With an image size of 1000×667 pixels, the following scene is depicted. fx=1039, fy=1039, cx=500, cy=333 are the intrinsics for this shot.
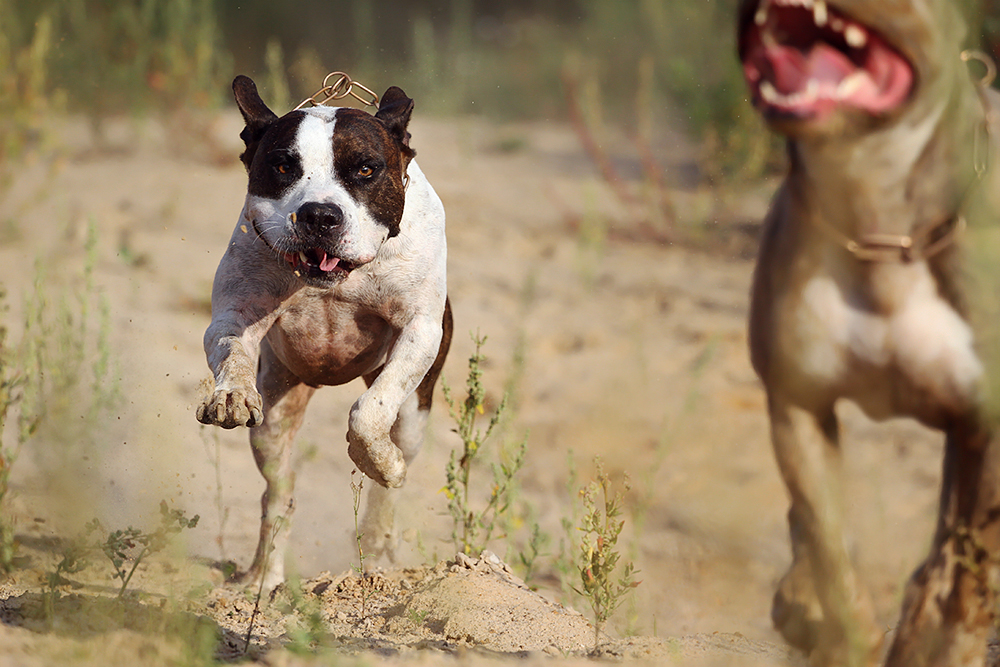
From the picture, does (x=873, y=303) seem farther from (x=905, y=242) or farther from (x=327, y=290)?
(x=327, y=290)

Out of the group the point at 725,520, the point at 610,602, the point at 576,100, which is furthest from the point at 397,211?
the point at 576,100

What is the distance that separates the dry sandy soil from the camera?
313cm

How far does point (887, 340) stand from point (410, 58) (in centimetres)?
1327

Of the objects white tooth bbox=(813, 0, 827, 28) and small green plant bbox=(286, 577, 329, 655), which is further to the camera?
small green plant bbox=(286, 577, 329, 655)

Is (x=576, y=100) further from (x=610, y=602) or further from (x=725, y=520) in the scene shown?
(x=610, y=602)

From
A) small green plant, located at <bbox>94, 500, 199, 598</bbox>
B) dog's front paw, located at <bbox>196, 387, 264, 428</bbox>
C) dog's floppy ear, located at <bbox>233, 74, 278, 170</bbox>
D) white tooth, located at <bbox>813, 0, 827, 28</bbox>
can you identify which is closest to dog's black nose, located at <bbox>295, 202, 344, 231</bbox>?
dog's floppy ear, located at <bbox>233, 74, 278, 170</bbox>

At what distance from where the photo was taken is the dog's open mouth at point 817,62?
2.09m

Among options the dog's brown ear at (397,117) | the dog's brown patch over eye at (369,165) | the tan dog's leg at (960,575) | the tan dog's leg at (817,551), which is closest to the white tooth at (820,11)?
the tan dog's leg at (817,551)

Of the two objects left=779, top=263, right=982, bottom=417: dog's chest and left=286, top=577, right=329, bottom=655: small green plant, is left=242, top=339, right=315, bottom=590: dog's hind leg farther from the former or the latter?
left=779, top=263, right=982, bottom=417: dog's chest

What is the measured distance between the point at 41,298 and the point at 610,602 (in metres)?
2.27

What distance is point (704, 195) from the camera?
9391 mm

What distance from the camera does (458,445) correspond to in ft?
18.8

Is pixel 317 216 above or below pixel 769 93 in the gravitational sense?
below

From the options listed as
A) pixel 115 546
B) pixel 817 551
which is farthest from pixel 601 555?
pixel 115 546
